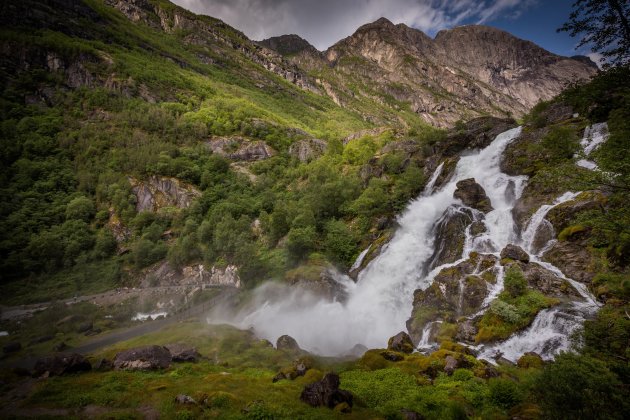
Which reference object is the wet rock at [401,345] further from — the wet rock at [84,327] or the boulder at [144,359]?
the wet rock at [84,327]

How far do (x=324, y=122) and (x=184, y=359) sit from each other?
155959 millimetres

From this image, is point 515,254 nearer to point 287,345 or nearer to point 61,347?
point 287,345

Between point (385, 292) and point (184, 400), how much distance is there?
81.6 feet

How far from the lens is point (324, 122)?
16750cm

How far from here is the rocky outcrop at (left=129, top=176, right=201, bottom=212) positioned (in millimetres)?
87375

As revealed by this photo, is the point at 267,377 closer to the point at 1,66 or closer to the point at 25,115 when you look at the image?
the point at 25,115

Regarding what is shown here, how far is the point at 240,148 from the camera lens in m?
111

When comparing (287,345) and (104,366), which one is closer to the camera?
(104,366)

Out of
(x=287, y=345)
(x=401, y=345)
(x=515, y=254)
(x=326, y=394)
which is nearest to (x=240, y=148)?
(x=287, y=345)

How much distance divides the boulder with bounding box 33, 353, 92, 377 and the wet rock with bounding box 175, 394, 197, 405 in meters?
11.3

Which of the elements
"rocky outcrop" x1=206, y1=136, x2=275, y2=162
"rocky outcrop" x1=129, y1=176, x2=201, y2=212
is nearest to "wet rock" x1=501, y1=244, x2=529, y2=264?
"rocky outcrop" x1=129, y1=176, x2=201, y2=212

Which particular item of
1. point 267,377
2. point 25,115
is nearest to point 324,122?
point 25,115

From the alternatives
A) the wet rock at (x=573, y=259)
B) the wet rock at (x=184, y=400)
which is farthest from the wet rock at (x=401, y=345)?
the wet rock at (x=184, y=400)

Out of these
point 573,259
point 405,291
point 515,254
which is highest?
point 573,259
